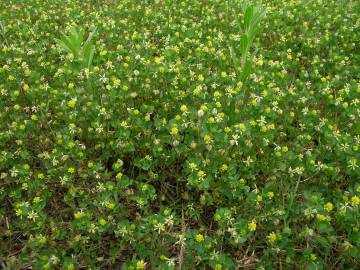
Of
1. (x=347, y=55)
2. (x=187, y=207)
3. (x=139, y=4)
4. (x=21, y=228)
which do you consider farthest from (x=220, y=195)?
(x=139, y=4)

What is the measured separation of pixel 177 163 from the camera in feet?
11.4

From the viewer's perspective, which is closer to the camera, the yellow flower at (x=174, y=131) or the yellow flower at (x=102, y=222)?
the yellow flower at (x=102, y=222)

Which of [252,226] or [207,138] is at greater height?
[207,138]

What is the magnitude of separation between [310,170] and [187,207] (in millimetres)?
1122

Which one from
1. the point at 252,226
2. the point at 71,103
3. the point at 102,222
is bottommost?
the point at 252,226

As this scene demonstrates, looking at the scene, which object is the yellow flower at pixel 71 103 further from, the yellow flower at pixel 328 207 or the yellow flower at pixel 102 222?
the yellow flower at pixel 328 207

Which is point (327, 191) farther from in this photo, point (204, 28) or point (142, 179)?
point (204, 28)

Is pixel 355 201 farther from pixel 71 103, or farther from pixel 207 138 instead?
pixel 71 103

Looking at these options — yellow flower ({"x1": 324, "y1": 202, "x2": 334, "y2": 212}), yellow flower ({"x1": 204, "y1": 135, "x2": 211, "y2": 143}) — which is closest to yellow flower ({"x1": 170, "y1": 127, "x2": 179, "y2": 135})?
yellow flower ({"x1": 204, "y1": 135, "x2": 211, "y2": 143})

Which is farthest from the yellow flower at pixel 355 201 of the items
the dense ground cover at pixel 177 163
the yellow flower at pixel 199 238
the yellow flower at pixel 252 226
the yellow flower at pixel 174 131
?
the yellow flower at pixel 174 131

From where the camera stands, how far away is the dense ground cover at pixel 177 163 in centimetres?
279

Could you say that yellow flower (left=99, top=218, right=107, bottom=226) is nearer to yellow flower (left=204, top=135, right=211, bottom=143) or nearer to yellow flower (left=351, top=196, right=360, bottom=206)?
yellow flower (left=204, top=135, right=211, bottom=143)

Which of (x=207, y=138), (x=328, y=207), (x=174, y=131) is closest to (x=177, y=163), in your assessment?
(x=174, y=131)

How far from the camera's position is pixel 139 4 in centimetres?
627
